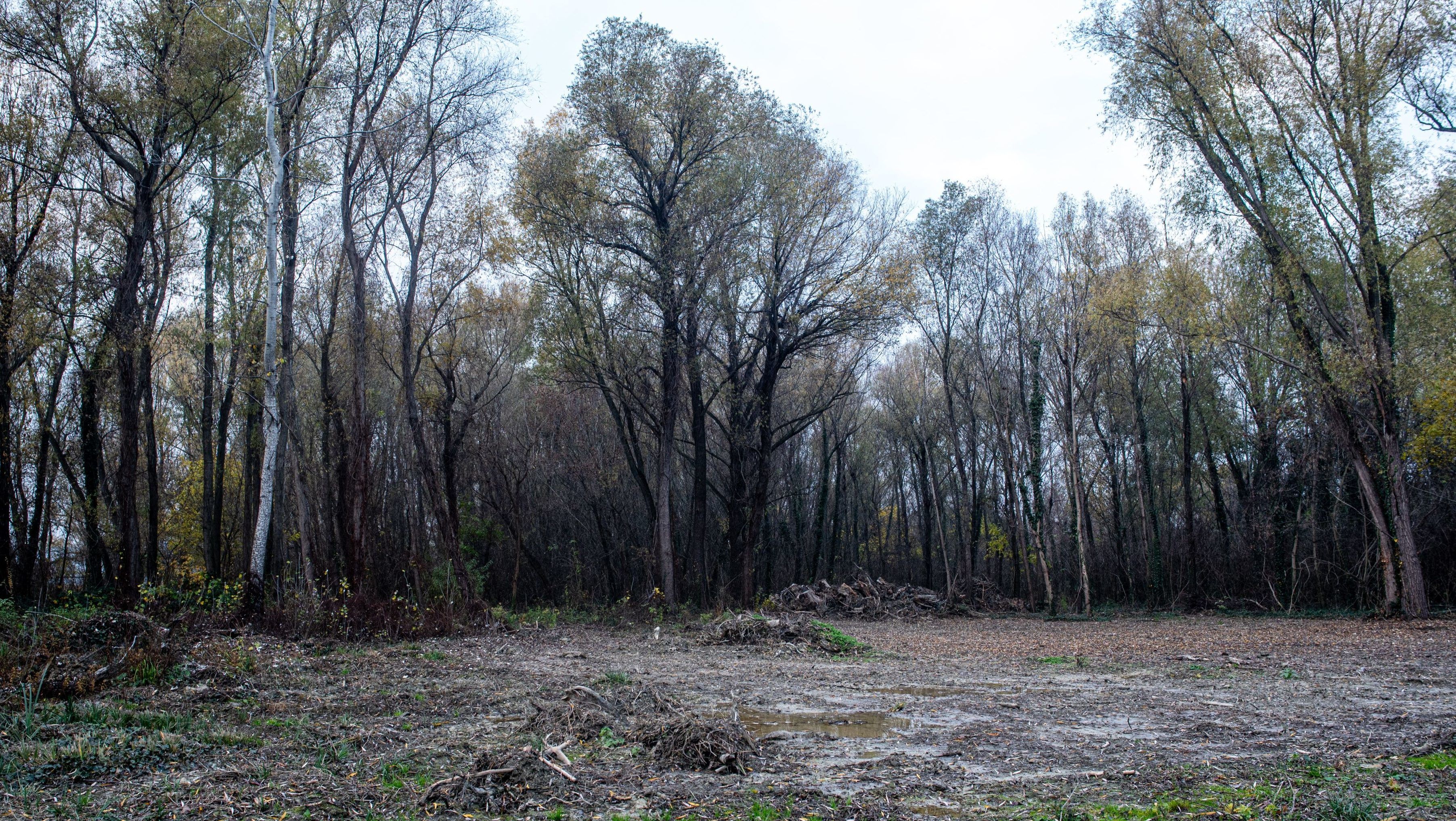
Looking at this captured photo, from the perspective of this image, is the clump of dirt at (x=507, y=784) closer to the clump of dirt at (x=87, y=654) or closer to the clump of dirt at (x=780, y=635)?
the clump of dirt at (x=87, y=654)

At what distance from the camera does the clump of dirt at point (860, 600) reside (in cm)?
1897

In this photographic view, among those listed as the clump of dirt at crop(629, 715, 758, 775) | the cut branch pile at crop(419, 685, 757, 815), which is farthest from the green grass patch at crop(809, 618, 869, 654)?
the clump of dirt at crop(629, 715, 758, 775)

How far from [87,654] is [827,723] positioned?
5.65 m

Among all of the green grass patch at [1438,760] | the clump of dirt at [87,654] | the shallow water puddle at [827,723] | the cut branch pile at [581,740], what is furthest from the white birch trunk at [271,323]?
the green grass patch at [1438,760]

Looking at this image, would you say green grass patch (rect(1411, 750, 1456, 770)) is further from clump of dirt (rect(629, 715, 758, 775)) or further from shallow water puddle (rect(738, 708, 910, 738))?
clump of dirt (rect(629, 715, 758, 775))

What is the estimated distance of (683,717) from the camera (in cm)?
498

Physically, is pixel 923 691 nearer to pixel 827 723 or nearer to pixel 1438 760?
pixel 827 723

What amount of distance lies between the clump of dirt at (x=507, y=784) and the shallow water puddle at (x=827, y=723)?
175cm

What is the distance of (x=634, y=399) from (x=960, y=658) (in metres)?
9.96

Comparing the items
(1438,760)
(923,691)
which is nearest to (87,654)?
(923,691)

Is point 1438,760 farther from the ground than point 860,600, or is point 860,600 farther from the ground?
point 1438,760

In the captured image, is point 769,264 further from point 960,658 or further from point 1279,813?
point 1279,813

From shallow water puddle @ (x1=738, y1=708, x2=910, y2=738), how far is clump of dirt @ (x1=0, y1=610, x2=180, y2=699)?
178 inches

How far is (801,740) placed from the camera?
5242mm
